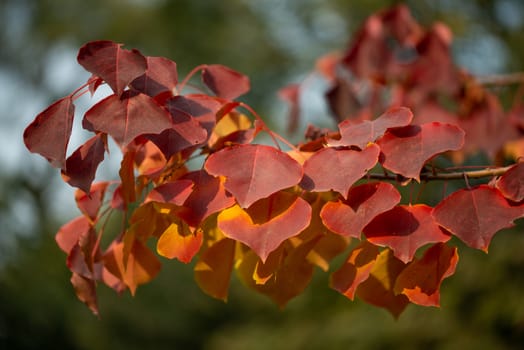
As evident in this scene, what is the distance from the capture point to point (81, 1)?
19.8 ft

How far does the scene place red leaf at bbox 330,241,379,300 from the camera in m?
0.63

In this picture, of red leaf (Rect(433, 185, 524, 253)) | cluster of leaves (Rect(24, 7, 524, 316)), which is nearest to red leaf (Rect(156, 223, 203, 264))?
cluster of leaves (Rect(24, 7, 524, 316))

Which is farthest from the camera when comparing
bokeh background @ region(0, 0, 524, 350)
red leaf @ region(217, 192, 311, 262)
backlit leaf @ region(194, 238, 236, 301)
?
bokeh background @ region(0, 0, 524, 350)

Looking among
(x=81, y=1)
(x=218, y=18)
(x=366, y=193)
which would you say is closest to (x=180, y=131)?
(x=366, y=193)

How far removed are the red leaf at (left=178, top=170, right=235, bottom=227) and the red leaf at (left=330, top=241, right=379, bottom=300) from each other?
131 millimetres

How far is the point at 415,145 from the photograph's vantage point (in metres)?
0.62

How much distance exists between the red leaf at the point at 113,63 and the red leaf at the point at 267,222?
5.6 inches

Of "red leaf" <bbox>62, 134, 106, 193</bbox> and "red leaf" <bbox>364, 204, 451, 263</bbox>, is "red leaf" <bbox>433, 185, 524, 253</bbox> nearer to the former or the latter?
"red leaf" <bbox>364, 204, 451, 263</bbox>

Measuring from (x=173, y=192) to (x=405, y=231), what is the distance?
205mm

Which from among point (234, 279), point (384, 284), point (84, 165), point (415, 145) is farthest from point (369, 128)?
point (234, 279)

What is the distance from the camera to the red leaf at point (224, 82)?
2.56 ft

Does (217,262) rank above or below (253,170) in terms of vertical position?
below

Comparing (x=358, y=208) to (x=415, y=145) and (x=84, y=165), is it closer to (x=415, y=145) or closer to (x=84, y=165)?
(x=415, y=145)

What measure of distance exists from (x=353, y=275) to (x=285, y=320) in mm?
3318
